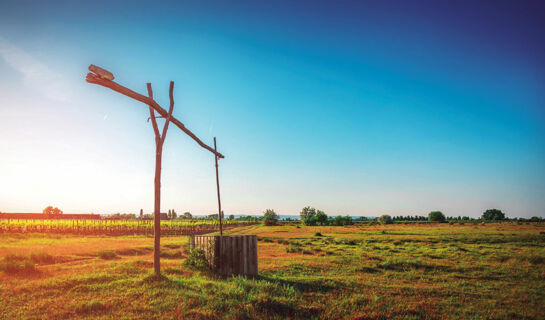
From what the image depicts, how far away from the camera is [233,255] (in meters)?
11.1

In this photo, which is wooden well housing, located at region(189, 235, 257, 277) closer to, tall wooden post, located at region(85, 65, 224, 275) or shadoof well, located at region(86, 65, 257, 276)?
shadoof well, located at region(86, 65, 257, 276)

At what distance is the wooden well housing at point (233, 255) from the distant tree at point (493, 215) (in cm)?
17054

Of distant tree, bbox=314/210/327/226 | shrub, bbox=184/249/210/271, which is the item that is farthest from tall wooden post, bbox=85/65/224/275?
distant tree, bbox=314/210/327/226

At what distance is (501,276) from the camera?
472 inches

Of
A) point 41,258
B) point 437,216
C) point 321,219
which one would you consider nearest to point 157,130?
point 41,258

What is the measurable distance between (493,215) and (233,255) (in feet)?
580

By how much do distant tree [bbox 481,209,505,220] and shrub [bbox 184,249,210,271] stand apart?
17148 centimetres

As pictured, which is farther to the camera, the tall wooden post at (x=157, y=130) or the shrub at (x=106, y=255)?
the shrub at (x=106, y=255)

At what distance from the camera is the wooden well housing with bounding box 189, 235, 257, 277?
11.0 m

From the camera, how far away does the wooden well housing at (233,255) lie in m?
11.0

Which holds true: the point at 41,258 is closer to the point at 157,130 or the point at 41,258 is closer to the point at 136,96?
the point at 157,130

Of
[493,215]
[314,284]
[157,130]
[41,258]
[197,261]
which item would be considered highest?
[157,130]

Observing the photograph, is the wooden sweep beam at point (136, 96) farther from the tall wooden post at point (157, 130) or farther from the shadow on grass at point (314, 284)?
the shadow on grass at point (314, 284)

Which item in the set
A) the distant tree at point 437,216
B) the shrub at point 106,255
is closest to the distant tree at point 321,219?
the distant tree at point 437,216
